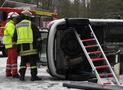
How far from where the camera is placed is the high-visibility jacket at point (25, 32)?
34.6 ft

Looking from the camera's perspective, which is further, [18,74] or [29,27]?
[18,74]

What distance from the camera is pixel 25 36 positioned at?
34.6 ft

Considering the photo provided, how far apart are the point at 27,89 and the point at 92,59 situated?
69.4 inches

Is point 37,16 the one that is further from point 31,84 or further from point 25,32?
point 31,84

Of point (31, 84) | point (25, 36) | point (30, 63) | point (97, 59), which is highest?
point (25, 36)

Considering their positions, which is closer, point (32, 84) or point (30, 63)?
point (32, 84)

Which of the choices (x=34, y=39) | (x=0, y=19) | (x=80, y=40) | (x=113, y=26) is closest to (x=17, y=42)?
(x=34, y=39)

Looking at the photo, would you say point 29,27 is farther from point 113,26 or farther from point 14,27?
point 113,26

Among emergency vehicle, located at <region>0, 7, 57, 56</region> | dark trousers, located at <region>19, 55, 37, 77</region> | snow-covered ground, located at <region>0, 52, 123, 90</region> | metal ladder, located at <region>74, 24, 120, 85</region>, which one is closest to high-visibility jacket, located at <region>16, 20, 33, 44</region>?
dark trousers, located at <region>19, 55, 37, 77</region>

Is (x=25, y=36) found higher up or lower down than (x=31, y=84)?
higher up

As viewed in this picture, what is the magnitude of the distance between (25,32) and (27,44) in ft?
0.89

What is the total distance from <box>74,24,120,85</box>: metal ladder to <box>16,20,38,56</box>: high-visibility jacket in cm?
103

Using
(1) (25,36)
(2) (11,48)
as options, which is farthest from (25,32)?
(2) (11,48)

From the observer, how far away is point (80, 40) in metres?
10.3
